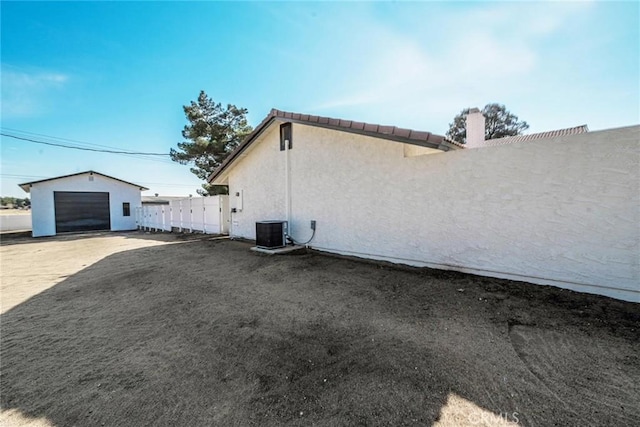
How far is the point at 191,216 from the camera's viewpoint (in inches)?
588

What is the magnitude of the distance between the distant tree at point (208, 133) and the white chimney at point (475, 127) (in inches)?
604

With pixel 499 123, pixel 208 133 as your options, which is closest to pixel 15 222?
pixel 208 133

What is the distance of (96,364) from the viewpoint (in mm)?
2699

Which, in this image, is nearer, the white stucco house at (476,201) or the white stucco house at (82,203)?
the white stucco house at (476,201)

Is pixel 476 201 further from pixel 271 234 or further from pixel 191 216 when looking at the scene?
pixel 191 216

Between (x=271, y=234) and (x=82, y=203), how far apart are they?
59.5ft

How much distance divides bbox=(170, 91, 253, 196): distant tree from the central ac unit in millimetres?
13193

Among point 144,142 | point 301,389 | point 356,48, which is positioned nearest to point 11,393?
point 301,389

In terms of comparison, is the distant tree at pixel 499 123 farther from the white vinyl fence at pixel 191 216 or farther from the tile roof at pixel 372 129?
the white vinyl fence at pixel 191 216

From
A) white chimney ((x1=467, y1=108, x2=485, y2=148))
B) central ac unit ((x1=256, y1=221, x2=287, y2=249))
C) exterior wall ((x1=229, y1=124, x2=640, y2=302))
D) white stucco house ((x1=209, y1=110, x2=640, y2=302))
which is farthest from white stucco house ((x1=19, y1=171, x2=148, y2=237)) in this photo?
white chimney ((x1=467, y1=108, x2=485, y2=148))

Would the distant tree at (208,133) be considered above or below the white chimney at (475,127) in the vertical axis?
above

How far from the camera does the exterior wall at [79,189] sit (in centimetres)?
1641

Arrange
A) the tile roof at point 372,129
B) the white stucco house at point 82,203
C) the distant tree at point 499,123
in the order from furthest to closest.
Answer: the distant tree at point 499,123
the white stucco house at point 82,203
the tile roof at point 372,129

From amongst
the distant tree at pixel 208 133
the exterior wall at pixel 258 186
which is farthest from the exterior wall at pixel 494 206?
the distant tree at pixel 208 133
